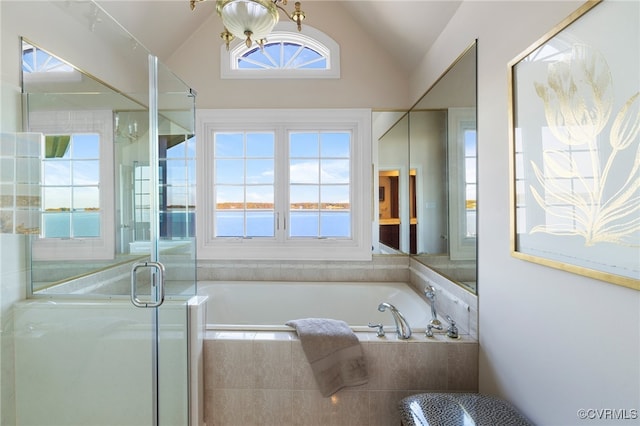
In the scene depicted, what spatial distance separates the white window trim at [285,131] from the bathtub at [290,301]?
286mm

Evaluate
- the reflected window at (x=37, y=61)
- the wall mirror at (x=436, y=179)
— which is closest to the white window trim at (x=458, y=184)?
the wall mirror at (x=436, y=179)

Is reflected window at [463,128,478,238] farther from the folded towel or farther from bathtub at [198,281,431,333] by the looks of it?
bathtub at [198,281,431,333]

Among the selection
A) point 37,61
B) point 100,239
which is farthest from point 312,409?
point 37,61

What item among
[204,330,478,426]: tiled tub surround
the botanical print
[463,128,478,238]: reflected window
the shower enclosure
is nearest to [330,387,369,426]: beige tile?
[204,330,478,426]: tiled tub surround

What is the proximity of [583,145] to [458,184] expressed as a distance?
945 mm

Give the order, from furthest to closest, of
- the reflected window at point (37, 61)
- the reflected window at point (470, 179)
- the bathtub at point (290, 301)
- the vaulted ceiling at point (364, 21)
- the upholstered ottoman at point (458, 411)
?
the bathtub at point (290, 301) → the vaulted ceiling at point (364, 21) → the reflected window at point (470, 179) → the reflected window at point (37, 61) → the upholstered ottoman at point (458, 411)

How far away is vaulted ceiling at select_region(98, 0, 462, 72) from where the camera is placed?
6.56 feet

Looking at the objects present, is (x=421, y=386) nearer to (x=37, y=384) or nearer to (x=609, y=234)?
(x=609, y=234)

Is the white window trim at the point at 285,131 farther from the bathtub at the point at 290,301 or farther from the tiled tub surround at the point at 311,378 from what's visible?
the tiled tub surround at the point at 311,378

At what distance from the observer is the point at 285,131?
2.85 m

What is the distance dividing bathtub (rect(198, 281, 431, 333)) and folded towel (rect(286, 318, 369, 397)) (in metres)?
1.03

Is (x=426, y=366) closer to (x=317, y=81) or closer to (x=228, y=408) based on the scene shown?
(x=228, y=408)

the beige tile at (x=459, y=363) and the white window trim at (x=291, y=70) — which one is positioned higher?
the white window trim at (x=291, y=70)

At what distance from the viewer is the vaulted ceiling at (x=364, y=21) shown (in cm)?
200
